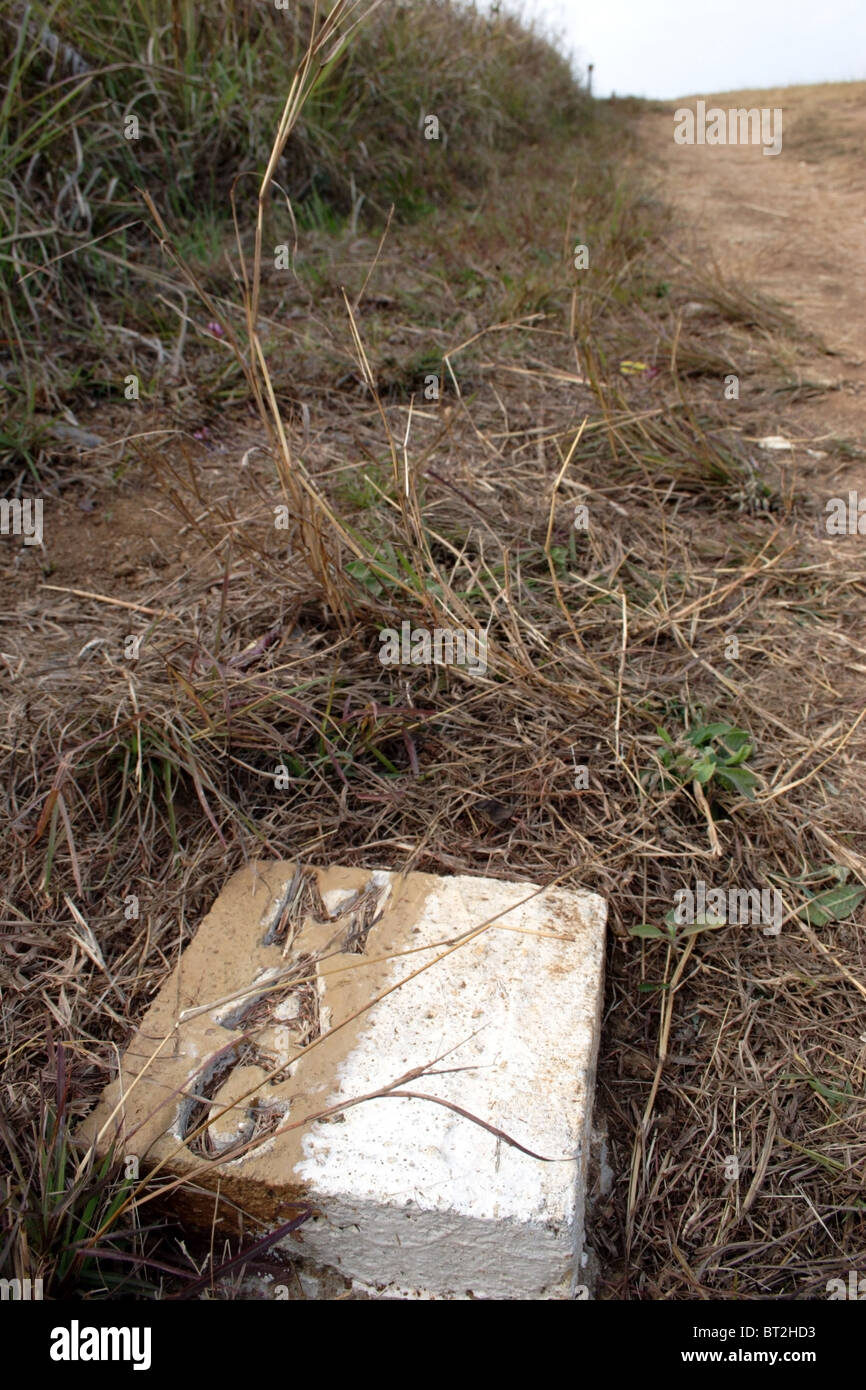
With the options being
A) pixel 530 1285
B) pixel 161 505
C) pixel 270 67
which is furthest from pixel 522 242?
pixel 530 1285

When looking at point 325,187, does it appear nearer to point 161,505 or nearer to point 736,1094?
point 161,505

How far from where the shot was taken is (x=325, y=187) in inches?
160

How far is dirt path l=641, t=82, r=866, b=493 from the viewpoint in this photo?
10.2ft

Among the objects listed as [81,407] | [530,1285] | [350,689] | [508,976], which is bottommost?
[530,1285]

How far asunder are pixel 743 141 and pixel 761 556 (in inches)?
251

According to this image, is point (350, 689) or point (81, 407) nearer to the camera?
point (350, 689)

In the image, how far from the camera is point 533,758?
1.84 meters

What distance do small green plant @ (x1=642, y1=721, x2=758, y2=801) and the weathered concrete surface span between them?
332 mm
